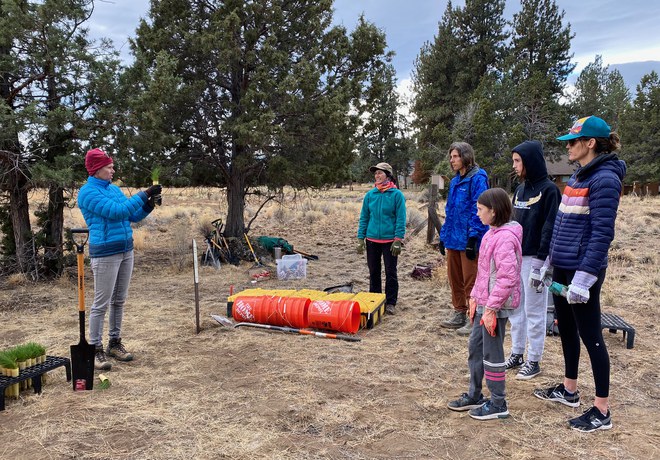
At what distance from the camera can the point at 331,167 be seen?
11.1m

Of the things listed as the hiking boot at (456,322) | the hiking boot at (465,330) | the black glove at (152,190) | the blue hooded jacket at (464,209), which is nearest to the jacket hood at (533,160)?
the blue hooded jacket at (464,209)

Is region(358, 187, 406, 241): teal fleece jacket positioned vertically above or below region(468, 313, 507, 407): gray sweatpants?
above

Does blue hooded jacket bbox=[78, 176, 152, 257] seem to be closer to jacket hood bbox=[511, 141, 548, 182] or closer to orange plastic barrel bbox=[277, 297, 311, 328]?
orange plastic barrel bbox=[277, 297, 311, 328]

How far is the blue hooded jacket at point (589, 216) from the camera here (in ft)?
9.43

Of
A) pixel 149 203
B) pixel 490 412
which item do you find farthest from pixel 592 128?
pixel 149 203

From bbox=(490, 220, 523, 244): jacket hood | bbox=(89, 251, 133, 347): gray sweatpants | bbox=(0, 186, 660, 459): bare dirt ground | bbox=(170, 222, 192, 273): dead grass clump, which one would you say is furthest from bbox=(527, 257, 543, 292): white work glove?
bbox=(170, 222, 192, 273): dead grass clump

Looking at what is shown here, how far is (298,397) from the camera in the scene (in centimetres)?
369

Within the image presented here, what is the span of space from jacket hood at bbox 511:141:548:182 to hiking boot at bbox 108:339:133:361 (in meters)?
4.03

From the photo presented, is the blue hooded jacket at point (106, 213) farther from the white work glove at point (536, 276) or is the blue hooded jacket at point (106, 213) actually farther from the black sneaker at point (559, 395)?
the black sneaker at point (559, 395)

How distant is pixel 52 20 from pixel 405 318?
6818 millimetres

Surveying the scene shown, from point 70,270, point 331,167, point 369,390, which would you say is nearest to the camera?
point 369,390

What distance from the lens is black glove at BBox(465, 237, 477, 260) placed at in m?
4.96

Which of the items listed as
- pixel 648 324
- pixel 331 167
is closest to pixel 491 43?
pixel 331 167

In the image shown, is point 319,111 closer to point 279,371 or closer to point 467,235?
point 467,235
